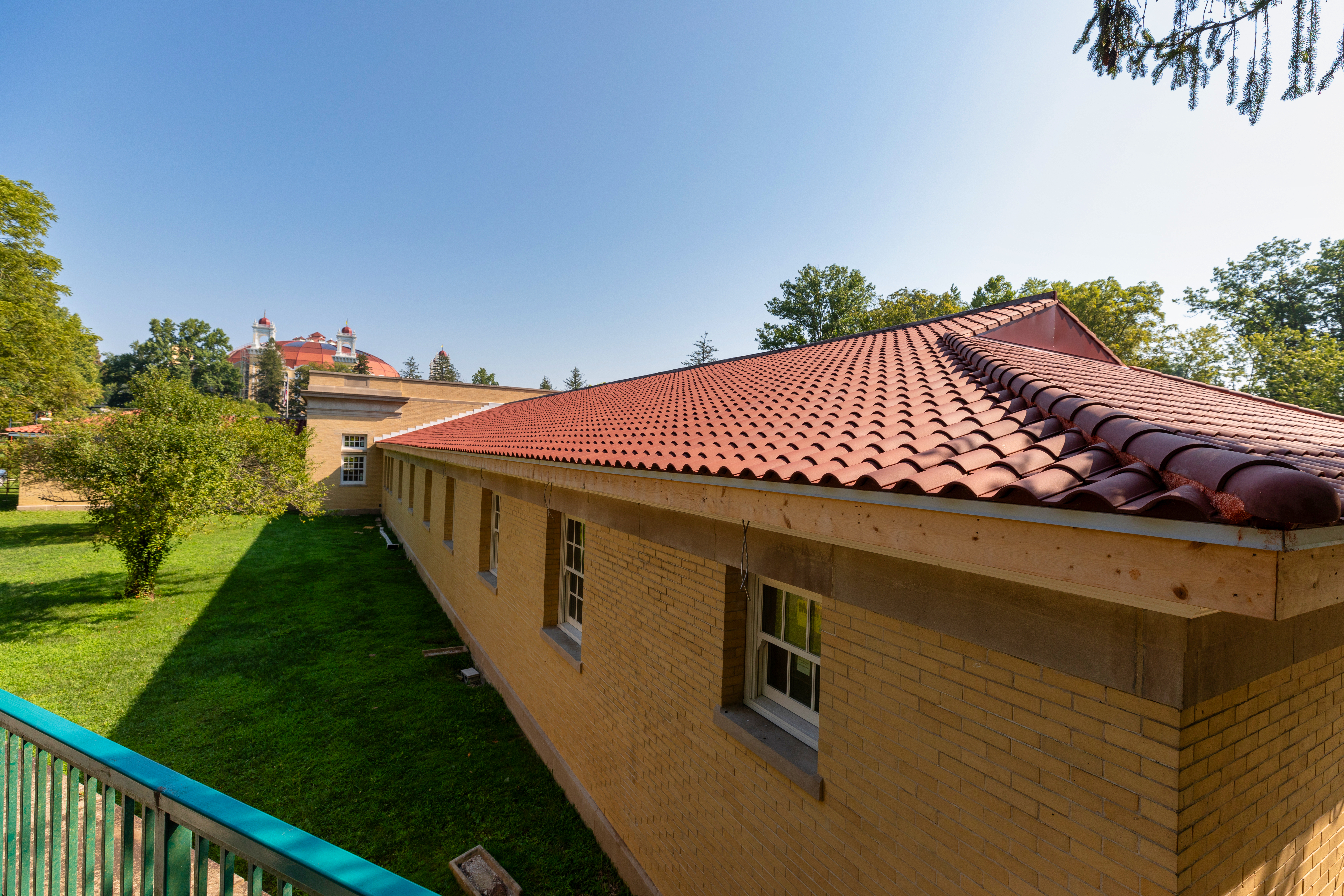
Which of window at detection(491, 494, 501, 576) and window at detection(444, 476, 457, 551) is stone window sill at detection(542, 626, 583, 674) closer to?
window at detection(491, 494, 501, 576)

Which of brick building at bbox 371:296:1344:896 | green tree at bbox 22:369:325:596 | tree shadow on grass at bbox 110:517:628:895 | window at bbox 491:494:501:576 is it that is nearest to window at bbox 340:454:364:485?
green tree at bbox 22:369:325:596

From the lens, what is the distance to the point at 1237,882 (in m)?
2.04

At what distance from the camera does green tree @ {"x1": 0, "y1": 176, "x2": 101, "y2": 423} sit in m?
21.8

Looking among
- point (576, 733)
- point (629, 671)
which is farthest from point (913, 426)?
point (576, 733)

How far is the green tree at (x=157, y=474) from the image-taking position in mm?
10383

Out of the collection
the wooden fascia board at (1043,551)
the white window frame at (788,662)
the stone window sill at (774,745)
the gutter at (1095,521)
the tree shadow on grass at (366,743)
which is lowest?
the tree shadow on grass at (366,743)

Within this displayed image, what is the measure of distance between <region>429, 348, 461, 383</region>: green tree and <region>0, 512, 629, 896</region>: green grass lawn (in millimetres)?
84706

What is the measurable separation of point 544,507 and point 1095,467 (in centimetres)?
563

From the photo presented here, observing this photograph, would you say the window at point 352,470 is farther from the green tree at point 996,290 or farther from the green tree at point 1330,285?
the green tree at point 1330,285

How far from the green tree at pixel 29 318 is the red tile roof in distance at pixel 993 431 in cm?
2690

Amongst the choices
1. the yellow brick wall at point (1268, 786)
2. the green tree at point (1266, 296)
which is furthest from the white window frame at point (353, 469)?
the green tree at point (1266, 296)

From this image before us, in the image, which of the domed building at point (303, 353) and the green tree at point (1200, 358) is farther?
the domed building at point (303, 353)

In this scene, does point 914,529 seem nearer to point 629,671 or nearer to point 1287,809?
point 1287,809

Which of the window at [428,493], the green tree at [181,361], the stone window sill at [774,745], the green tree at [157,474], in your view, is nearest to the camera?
the stone window sill at [774,745]
